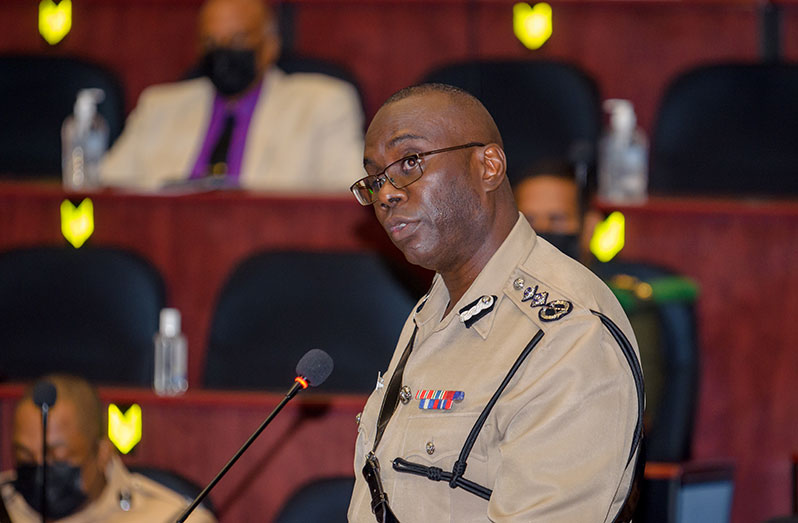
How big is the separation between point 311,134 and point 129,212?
0.83m

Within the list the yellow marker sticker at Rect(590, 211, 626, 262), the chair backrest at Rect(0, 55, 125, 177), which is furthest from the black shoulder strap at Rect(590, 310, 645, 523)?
the chair backrest at Rect(0, 55, 125, 177)

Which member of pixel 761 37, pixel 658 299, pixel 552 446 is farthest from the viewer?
pixel 761 37

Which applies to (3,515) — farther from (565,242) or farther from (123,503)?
(565,242)

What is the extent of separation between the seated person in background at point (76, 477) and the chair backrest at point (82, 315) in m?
0.81

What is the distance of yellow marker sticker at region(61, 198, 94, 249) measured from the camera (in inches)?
161

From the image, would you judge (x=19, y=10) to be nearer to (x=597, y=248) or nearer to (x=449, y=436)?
(x=597, y=248)

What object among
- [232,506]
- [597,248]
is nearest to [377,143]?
[232,506]

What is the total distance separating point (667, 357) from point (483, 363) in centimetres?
179

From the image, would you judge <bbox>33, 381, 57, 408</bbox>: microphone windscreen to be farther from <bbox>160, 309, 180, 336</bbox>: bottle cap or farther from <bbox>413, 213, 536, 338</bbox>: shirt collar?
<bbox>160, 309, 180, 336</bbox>: bottle cap

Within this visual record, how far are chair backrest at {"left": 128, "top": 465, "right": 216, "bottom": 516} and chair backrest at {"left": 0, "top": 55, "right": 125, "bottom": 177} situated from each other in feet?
7.30

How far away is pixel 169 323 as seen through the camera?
12.6 ft

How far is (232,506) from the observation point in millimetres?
3230

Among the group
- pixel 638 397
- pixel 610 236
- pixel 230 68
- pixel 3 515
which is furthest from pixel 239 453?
pixel 230 68

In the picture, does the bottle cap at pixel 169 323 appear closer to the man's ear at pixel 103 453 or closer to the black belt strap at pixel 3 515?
the man's ear at pixel 103 453
